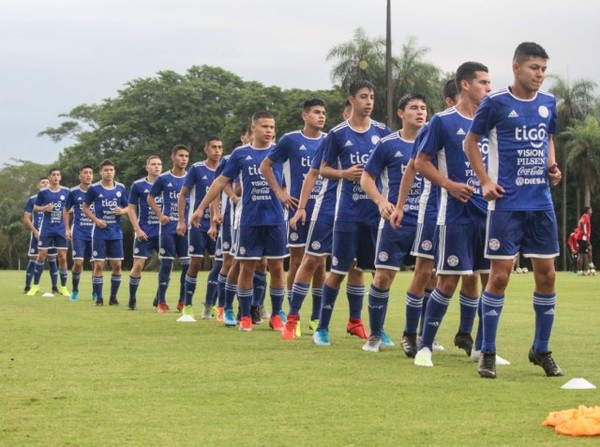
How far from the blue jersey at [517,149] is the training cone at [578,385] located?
148 cm

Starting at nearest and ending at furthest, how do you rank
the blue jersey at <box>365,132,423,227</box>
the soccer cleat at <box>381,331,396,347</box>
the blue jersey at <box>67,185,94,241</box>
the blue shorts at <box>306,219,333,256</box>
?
1. the blue jersey at <box>365,132,423,227</box>
2. the soccer cleat at <box>381,331,396,347</box>
3. the blue shorts at <box>306,219,333,256</box>
4. the blue jersey at <box>67,185,94,241</box>

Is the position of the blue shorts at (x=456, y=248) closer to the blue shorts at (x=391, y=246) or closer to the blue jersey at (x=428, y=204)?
the blue jersey at (x=428, y=204)

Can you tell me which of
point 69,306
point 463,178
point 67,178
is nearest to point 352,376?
point 463,178

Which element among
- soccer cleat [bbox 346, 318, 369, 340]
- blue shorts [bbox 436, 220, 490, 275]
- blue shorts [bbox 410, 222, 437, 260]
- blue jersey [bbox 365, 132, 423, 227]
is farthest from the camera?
soccer cleat [bbox 346, 318, 369, 340]

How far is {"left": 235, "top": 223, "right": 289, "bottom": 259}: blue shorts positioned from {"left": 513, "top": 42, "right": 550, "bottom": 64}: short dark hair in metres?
5.51

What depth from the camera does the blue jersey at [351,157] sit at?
38.6ft

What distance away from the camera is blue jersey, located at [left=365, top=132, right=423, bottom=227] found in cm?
1123

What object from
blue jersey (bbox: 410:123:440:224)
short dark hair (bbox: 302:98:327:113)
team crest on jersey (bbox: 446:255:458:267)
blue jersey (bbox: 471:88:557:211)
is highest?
short dark hair (bbox: 302:98:327:113)

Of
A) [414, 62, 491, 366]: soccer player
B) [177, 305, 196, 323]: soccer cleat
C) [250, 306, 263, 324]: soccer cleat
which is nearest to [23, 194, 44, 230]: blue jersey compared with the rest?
[177, 305, 196, 323]: soccer cleat

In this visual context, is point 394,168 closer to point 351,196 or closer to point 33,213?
point 351,196

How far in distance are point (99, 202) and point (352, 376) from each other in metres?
13.3

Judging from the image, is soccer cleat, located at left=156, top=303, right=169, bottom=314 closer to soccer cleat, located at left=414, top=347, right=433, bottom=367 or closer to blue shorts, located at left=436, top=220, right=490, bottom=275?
soccer cleat, located at left=414, top=347, right=433, bottom=367

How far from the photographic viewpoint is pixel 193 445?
6.12m

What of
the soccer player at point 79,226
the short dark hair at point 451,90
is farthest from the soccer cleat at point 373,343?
the soccer player at point 79,226
